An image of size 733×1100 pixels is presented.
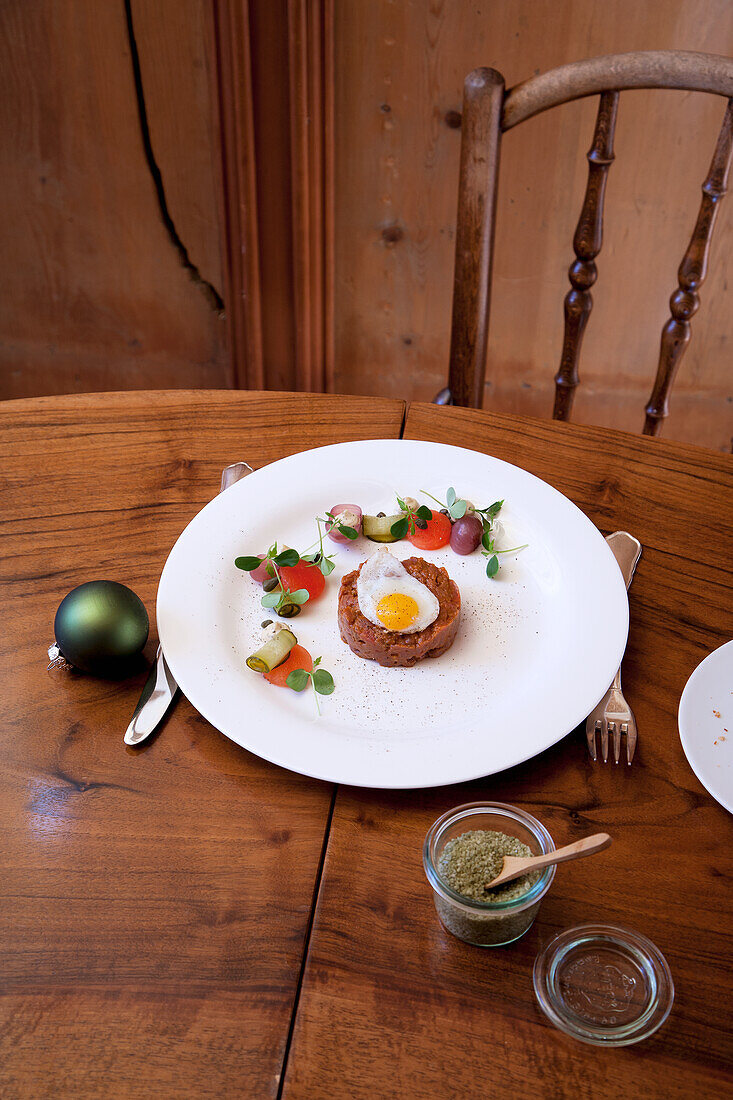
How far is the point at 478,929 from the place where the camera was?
2.23ft

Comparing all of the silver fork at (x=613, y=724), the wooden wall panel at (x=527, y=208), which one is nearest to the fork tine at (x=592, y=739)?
the silver fork at (x=613, y=724)

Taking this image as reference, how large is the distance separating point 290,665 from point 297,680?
34 mm

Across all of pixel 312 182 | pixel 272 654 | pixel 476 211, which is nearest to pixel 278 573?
pixel 272 654

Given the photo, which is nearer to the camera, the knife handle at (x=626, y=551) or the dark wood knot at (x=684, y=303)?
the knife handle at (x=626, y=551)

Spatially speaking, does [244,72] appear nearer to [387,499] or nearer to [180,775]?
[387,499]

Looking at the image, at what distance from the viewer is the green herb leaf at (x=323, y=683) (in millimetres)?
941

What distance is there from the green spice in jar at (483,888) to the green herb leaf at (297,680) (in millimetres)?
279

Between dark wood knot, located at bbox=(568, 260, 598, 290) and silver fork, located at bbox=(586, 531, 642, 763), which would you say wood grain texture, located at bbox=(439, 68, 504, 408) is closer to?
dark wood knot, located at bbox=(568, 260, 598, 290)

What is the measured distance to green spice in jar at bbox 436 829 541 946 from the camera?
0.67 m

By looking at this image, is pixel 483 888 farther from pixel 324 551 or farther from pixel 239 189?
pixel 239 189

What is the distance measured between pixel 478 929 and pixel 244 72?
224 centimetres

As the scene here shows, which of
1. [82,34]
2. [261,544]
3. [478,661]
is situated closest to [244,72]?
[82,34]

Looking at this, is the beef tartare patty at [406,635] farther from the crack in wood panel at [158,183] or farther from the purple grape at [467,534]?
the crack in wood panel at [158,183]

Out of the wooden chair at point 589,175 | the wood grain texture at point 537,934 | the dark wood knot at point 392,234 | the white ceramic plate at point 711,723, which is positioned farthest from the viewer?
the dark wood knot at point 392,234
